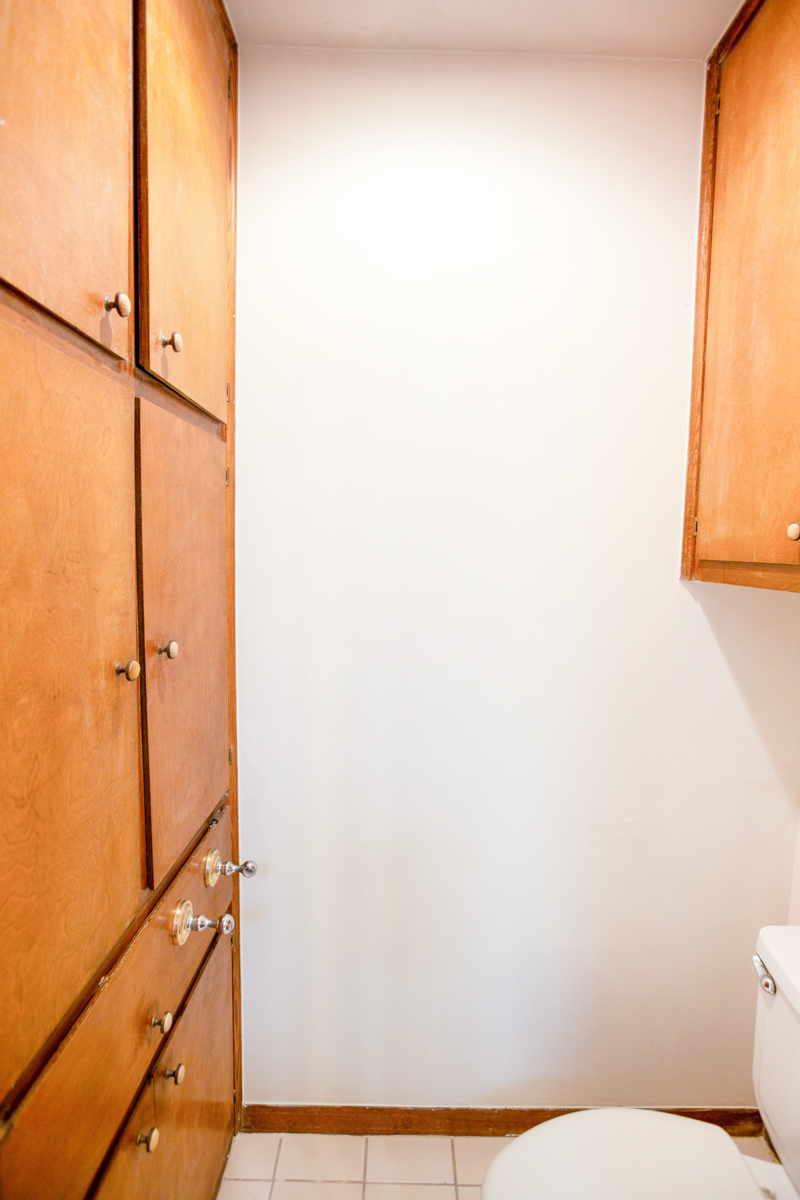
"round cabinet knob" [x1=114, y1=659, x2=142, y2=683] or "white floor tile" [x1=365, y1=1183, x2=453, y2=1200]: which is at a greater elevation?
"round cabinet knob" [x1=114, y1=659, x2=142, y2=683]

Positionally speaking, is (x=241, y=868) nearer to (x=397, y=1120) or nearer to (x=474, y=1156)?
(x=397, y=1120)

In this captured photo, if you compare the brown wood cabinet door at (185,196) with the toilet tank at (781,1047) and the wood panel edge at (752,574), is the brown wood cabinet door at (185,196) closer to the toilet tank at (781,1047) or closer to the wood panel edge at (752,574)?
the wood panel edge at (752,574)

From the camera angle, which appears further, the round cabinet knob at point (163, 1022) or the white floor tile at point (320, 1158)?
the white floor tile at point (320, 1158)

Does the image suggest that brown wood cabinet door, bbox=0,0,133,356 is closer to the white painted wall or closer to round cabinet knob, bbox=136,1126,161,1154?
the white painted wall

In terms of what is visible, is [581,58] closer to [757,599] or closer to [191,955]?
[757,599]

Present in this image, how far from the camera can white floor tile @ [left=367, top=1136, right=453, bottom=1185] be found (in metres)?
1.37

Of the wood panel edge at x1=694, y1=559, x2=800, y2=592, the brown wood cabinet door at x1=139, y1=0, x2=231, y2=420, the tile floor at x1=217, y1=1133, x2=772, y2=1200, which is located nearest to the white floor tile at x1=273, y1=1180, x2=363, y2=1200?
the tile floor at x1=217, y1=1133, x2=772, y2=1200

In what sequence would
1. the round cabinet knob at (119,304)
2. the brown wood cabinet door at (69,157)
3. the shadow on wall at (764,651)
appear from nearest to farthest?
the brown wood cabinet door at (69,157)
the round cabinet knob at (119,304)
the shadow on wall at (764,651)

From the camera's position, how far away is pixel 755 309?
1139 mm

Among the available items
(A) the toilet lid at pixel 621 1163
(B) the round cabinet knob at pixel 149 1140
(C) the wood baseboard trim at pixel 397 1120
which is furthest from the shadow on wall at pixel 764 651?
(B) the round cabinet knob at pixel 149 1140

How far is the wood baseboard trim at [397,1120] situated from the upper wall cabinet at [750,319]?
4.39 feet

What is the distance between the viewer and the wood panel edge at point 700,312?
130 cm

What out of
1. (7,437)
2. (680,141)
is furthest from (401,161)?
(7,437)

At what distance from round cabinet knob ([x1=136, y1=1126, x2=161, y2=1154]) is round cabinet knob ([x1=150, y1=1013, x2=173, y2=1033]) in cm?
12
